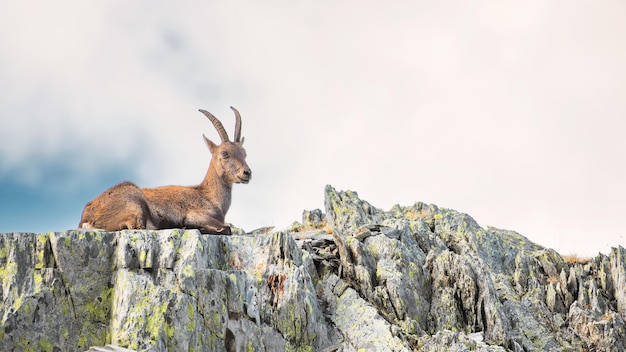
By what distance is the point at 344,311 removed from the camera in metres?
18.4

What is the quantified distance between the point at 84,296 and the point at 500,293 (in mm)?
13396

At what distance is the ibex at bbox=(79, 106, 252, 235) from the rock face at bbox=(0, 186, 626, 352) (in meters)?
2.11

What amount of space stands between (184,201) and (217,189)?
1471 mm

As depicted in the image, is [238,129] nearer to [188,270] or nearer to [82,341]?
[188,270]

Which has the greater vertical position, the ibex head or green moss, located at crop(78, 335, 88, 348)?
the ibex head

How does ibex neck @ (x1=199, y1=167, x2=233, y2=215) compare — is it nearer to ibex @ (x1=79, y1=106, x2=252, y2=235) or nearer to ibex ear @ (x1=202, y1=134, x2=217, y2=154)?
ibex @ (x1=79, y1=106, x2=252, y2=235)

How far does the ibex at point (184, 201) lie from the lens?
19.1 m

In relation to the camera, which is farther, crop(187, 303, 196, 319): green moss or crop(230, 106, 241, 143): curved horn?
crop(230, 106, 241, 143): curved horn

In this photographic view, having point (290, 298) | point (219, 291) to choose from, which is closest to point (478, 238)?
point (290, 298)

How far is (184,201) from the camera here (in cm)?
2158

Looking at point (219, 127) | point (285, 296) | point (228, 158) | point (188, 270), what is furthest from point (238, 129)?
point (188, 270)

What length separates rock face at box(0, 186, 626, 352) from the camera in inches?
617

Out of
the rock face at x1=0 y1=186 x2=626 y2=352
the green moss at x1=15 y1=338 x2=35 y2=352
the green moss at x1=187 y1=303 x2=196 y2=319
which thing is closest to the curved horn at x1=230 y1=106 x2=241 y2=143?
the rock face at x1=0 y1=186 x2=626 y2=352

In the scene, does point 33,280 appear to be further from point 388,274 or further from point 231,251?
point 388,274
